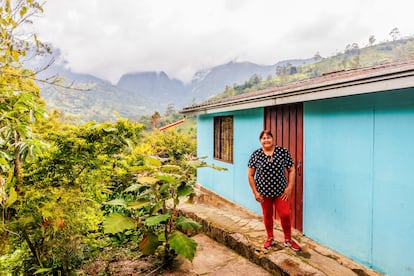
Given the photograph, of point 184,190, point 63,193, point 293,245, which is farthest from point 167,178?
point 293,245

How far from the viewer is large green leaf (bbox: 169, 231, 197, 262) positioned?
10.1 feet

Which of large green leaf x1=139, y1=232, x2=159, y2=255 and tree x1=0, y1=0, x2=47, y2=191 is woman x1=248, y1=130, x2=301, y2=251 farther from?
tree x1=0, y1=0, x2=47, y2=191

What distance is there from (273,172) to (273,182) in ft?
0.43

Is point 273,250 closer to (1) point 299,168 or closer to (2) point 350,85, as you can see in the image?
(1) point 299,168

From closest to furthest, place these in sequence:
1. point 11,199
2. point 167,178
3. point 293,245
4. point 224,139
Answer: point 11,199 → point 167,178 → point 293,245 → point 224,139

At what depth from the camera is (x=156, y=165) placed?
139 inches

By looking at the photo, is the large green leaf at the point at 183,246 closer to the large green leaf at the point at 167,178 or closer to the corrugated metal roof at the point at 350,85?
the large green leaf at the point at 167,178

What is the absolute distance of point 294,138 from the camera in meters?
4.55

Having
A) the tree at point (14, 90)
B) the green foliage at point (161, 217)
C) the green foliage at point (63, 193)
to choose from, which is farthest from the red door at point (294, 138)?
the tree at point (14, 90)

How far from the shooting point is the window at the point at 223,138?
685cm

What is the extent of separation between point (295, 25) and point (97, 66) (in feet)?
441

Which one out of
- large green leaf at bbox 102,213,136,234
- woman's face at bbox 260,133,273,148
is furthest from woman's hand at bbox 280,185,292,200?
large green leaf at bbox 102,213,136,234

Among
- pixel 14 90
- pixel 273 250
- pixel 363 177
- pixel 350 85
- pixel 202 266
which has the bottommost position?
pixel 202 266

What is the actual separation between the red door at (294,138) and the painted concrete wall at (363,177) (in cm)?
12
